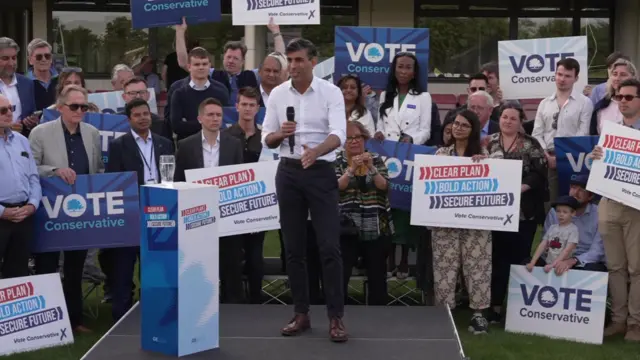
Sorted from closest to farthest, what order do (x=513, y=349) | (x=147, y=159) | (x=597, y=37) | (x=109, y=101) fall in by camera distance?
(x=513, y=349)
(x=147, y=159)
(x=109, y=101)
(x=597, y=37)

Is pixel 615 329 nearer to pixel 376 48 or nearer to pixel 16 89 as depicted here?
pixel 376 48

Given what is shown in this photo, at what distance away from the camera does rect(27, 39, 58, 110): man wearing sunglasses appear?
10.4 metres

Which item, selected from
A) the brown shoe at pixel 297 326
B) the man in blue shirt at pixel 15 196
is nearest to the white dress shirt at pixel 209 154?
the man in blue shirt at pixel 15 196

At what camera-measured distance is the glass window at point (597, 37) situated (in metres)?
20.8

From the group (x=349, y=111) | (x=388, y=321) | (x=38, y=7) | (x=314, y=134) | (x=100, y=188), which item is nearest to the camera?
(x=314, y=134)

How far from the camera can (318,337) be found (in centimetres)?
761

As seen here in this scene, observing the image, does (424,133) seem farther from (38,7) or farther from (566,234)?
(38,7)

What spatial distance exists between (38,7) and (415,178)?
42.0ft

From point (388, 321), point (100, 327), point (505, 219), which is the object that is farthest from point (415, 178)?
point (100, 327)

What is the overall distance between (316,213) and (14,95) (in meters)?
4.02

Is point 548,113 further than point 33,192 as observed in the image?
Yes

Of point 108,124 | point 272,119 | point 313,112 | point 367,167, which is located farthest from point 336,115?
point 108,124

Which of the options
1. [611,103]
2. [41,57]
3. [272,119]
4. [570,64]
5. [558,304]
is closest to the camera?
[272,119]

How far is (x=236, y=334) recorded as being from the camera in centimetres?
777
